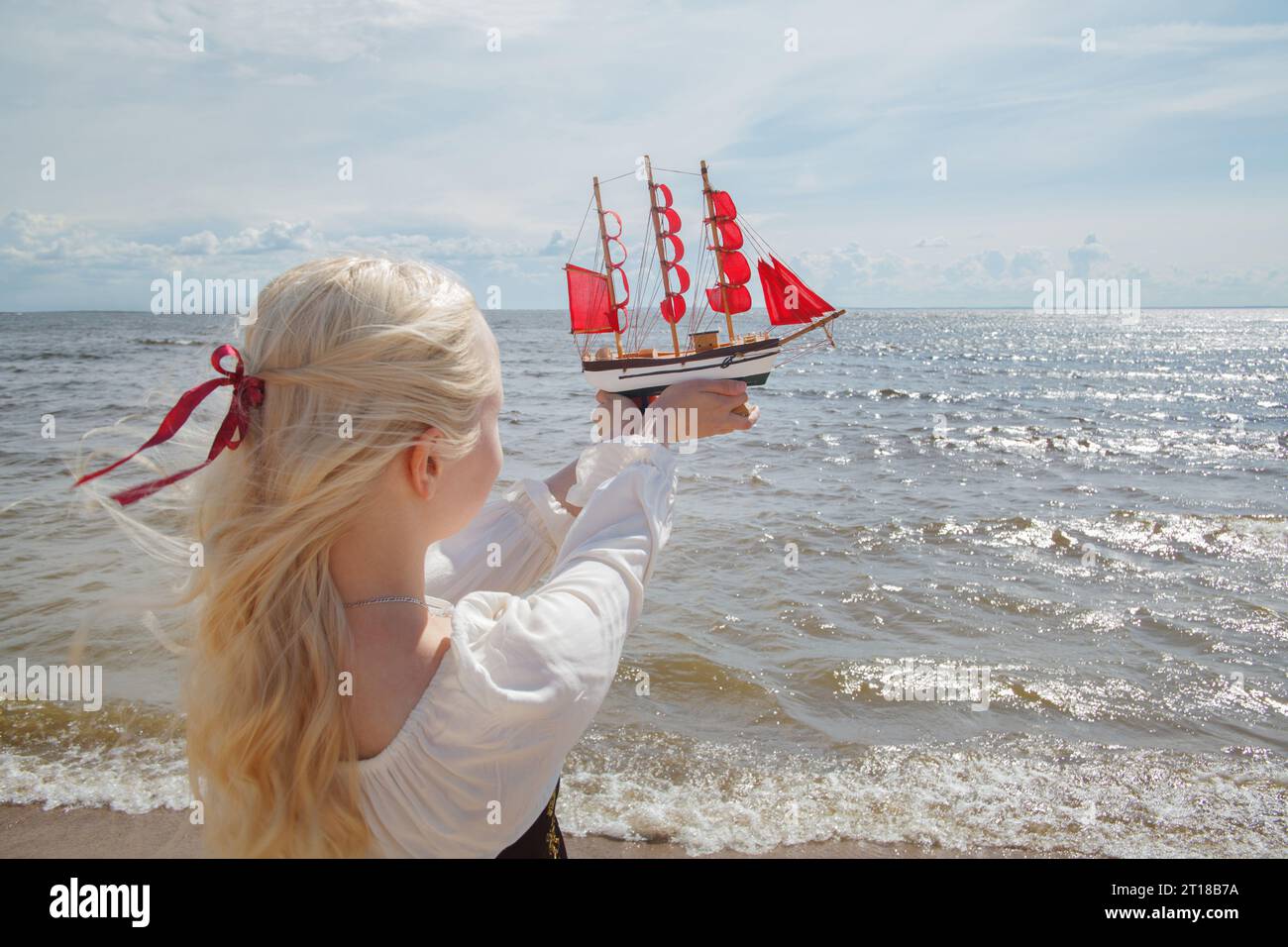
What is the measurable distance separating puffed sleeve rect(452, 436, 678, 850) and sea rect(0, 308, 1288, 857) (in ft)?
2.44

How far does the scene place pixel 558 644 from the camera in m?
1.35

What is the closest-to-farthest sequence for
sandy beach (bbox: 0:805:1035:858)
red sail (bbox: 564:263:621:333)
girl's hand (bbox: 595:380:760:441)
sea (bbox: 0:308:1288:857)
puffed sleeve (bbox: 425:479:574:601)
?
1. girl's hand (bbox: 595:380:760:441)
2. puffed sleeve (bbox: 425:479:574:601)
3. sandy beach (bbox: 0:805:1035:858)
4. sea (bbox: 0:308:1288:857)
5. red sail (bbox: 564:263:621:333)

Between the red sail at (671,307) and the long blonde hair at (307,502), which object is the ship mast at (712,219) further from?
the long blonde hair at (307,502)

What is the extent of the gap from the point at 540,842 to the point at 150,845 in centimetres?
348

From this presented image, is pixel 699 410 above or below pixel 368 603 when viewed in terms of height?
above

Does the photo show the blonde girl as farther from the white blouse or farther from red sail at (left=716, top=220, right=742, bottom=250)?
red sail at (left=716, top=220, right=742, bottom=250)

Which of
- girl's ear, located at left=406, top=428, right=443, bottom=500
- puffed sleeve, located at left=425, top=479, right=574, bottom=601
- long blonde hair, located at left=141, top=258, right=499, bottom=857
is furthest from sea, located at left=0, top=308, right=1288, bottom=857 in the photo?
puffed sleeve, located at left=425, top=479, right=574, bottom=601

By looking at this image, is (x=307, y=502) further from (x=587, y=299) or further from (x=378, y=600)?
(x=587, y=299)

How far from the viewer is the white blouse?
135 centimetres

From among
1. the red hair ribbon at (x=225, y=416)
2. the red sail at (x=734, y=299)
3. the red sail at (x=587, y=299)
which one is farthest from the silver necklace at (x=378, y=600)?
the red sail at (x=587, y=299)

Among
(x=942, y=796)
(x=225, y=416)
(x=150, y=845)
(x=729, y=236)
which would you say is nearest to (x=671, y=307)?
(x=729, y=236)

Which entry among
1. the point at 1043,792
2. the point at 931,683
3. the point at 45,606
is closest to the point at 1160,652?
the point at 931,683

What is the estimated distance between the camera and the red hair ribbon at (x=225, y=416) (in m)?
1.37
